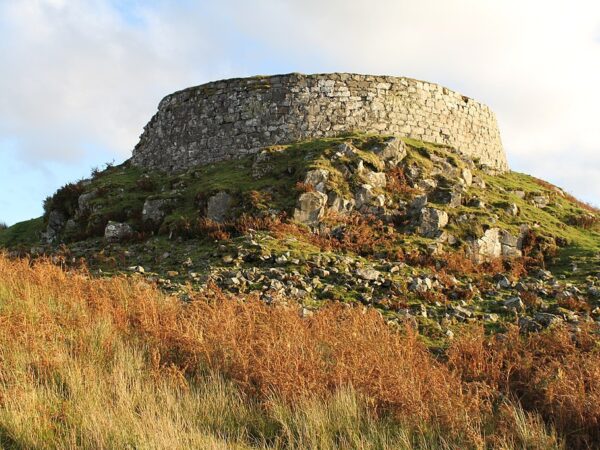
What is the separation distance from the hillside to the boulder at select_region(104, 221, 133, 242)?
1.7 inches

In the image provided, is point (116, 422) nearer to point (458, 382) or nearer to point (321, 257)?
point (458, 382)

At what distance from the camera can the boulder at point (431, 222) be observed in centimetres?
1662

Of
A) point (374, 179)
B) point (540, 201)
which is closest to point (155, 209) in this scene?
point (374, 179)

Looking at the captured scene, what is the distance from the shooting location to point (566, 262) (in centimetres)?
1589

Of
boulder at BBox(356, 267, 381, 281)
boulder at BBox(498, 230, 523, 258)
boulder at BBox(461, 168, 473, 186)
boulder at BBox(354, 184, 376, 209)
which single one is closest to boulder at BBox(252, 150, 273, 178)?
boulder at BBox(354, 184, 376, 209)

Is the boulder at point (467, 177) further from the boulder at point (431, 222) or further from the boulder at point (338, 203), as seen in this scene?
the boulder at point (338, 203)

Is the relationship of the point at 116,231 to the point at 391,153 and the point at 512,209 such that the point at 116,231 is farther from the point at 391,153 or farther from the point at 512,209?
the point at 512,209

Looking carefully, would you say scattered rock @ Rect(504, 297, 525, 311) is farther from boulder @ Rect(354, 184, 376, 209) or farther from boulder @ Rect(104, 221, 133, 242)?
boulder @ Rect(104, 221, 133, 242)

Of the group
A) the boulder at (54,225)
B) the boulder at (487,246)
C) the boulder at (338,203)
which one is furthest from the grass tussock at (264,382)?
the boulder at (54,225)

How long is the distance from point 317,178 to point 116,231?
732 cm

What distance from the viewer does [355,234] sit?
1627cm

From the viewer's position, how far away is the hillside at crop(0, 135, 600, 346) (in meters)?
12.6

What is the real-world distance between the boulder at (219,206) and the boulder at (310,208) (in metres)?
2.46

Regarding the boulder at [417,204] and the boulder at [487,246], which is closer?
the boulder at [487,246]
